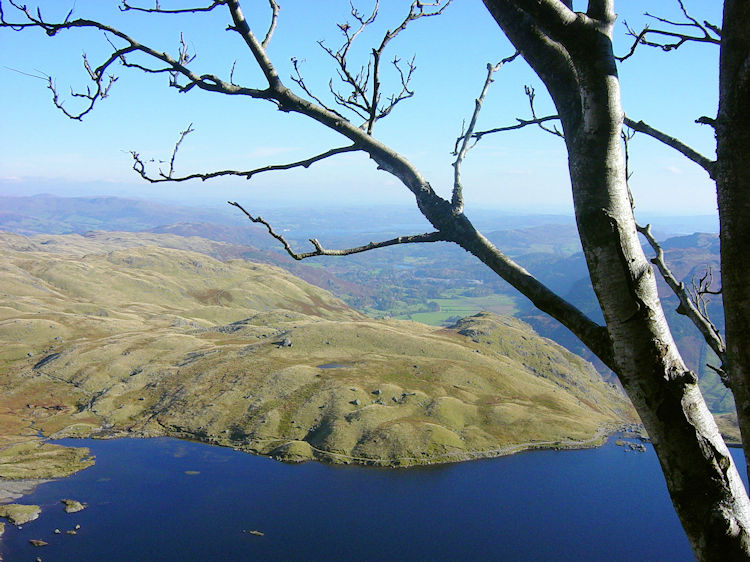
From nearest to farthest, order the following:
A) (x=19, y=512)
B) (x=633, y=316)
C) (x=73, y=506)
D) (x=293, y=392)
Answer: (x=633, y=316) → (x=19, y=512) → (x=73, y=506) → (x=293, y=392)

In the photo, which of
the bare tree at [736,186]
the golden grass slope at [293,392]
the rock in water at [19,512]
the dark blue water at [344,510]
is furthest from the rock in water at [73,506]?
Result: the bare tree at [736,186]

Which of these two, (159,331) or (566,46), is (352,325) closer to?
(159,331)

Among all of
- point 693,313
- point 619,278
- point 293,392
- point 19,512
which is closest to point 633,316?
point 619,278

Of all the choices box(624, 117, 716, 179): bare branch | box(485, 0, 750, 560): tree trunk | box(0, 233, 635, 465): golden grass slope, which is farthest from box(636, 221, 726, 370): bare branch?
box(0, 233, 635, 465): golden grass slope

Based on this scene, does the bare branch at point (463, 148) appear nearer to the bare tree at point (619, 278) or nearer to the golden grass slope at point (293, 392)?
the bare tree at point (619, 278)

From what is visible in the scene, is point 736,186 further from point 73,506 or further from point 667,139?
point 73,506

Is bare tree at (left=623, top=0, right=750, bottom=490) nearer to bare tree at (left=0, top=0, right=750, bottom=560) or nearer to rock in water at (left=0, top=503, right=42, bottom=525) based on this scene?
bare tree at (left=0, top=0, right=750, bottom=560)
